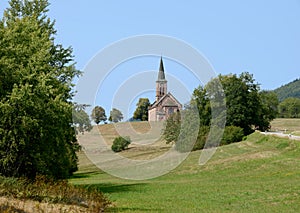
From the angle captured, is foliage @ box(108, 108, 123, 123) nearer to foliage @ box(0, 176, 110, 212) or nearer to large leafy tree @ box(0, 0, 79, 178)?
large leafy tree @ box(0, 0, 79, 178)

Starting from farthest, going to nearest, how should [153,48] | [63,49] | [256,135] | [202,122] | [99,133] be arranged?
[202,122]
[256,135]
[99,133]
[63,49]
[153,48]

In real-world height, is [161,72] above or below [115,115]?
above

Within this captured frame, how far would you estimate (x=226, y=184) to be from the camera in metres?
31.9

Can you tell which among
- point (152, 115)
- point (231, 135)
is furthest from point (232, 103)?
point (152, 115)

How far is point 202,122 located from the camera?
3115 inches

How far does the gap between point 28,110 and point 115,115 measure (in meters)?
6.79

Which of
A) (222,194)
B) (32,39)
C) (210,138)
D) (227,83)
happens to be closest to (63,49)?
(32,39)

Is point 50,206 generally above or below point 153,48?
below

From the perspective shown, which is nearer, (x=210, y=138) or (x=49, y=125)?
(x=49, y=125)

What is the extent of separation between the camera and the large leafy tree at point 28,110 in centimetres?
2544

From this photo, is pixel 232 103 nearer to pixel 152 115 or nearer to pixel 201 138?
pixel 201 138

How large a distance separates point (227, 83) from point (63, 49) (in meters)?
50.2

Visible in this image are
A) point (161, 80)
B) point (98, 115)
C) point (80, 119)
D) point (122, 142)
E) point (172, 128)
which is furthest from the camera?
point (172, 128)

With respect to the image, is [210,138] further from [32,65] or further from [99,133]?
[32,65]
